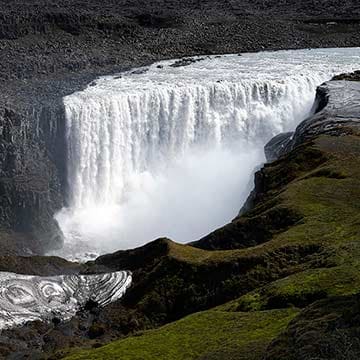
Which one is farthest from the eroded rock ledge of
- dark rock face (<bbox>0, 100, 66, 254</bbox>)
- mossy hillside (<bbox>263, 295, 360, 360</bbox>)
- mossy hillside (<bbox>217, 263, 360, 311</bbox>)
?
dark rock face (<bbox>0, 100, 66, 254</bbox>)

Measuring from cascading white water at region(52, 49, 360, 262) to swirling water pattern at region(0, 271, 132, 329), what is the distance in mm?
14552

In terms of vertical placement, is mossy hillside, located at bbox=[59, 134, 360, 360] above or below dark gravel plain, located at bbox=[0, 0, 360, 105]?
below

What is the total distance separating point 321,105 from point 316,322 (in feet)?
105

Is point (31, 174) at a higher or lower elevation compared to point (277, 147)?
lower

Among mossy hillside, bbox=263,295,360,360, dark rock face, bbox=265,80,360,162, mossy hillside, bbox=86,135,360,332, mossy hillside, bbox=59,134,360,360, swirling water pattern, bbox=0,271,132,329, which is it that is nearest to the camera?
mossy hillside, bbox=263,295,360,360

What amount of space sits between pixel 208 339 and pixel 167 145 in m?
34.6

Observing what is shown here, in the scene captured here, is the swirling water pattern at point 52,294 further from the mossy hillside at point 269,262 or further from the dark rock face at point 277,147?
the dark rock face at point 277,147

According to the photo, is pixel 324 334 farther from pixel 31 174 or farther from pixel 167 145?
pixel 167 145

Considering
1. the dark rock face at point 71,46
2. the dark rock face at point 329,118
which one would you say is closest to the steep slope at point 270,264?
the dark rock face at point 329,118

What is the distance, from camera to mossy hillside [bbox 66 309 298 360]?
48.8 ft

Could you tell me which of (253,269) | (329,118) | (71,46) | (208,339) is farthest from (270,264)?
(71,46)

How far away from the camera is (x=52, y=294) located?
87.6ft

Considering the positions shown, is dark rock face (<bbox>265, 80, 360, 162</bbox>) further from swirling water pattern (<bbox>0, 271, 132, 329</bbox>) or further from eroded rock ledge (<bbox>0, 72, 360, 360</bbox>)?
swirling water pattern (<bbox>0, 271, 132, 329</bbox>)

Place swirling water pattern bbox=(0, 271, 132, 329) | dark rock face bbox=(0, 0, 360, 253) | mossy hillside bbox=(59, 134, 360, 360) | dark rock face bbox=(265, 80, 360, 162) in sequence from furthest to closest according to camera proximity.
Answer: dark rock face bbox=(0, 0, 360, 253)
dark rock face bbox=(265, 80, 360, 162)
swirling water pattern bbox=(0, 271, 132, 329)
mossy hillside bbox=(59, 134, 360, 360)
